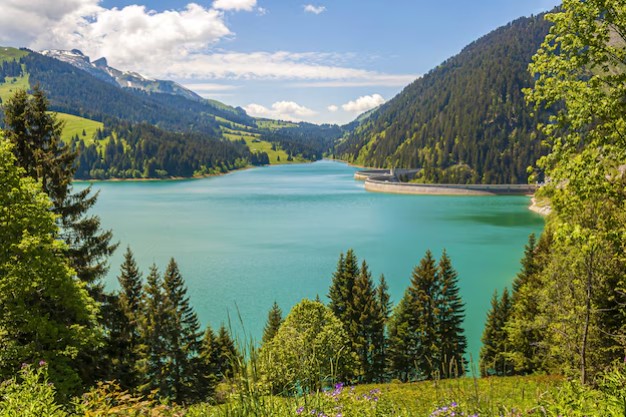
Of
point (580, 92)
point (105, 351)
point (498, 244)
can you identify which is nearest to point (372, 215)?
point (498, 244)

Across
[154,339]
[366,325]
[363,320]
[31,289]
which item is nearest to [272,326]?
[363,320]

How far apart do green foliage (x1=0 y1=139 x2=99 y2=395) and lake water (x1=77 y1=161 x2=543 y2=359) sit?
19.9 feet

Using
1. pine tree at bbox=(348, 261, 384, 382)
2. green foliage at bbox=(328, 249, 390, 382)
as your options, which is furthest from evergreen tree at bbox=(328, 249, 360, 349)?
pine tree at bbox=(348, 261, 384, 382)

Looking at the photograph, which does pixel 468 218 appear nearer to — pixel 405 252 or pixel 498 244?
pixel 498 244

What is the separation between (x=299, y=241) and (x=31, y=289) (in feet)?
200

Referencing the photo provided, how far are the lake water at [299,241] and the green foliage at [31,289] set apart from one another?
6.08 meters

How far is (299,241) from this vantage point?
244 ft

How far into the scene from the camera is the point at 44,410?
19.8 feet

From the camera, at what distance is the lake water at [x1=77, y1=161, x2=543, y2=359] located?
47.8 meters

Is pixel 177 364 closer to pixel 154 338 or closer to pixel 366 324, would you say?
pixel 154 338

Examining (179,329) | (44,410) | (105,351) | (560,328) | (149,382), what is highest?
(44,410)

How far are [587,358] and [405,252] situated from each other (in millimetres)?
48583

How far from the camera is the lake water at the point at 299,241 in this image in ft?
157

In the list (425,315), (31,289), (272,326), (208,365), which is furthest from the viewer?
(425,315)
